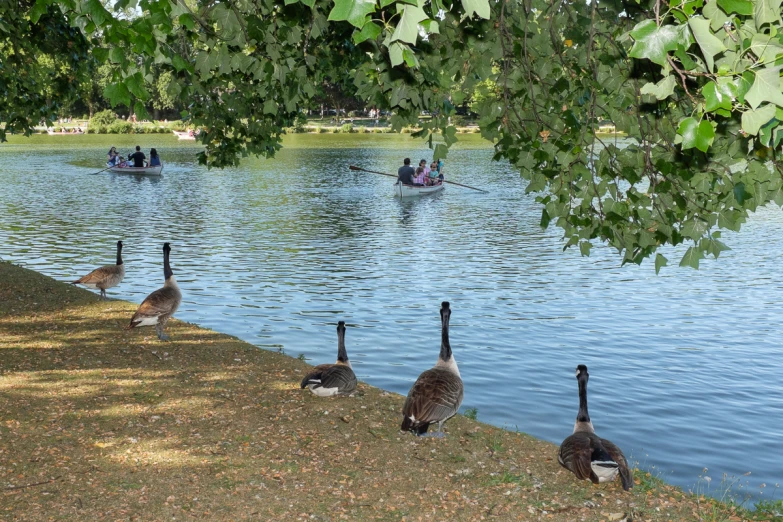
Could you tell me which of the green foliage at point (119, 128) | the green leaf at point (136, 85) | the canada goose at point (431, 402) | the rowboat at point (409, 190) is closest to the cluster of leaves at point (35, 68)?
the green leaf at point (136, 85)

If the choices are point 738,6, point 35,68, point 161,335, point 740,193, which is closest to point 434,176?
point 35,68

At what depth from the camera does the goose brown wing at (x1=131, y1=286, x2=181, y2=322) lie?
43.3 ft

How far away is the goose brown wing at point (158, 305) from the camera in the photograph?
13211 millimetres

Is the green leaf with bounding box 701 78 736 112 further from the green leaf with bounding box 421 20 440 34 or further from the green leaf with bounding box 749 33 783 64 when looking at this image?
the green leaf with bounding box 421 20 440 34

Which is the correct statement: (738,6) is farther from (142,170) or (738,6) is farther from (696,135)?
(142,170)

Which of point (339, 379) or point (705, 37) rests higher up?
point (705, 37)

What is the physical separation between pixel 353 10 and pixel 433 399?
6810mm

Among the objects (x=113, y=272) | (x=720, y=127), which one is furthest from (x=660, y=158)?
(x=113, y=272)

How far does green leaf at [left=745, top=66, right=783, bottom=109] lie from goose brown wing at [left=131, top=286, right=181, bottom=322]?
37.5 feet

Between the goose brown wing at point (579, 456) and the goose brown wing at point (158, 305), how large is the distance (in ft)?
24.0

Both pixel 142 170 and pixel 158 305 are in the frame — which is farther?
pixel 142 170

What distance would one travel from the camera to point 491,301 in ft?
68.6

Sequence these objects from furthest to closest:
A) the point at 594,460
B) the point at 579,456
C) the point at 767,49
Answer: the point at 579,456 → the point at 594,460 → the point at 767,49

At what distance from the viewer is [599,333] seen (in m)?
17.9
